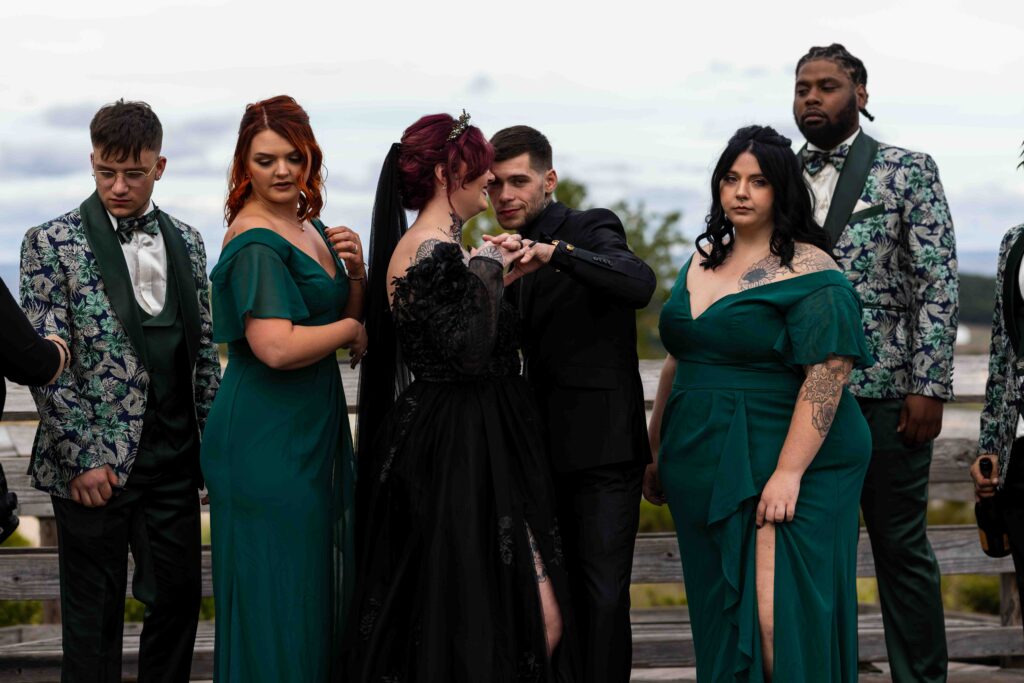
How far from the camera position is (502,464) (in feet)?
12.3

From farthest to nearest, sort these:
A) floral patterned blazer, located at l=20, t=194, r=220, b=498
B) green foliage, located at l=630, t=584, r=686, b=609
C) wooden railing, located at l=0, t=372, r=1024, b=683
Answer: green foliage, located at l=630, t=584, r=686, b=609, wooden railing, located at l=0, t=372, r=1024, b=683, floral patterned blazer, located at l=20, t=194, r=220, b=498

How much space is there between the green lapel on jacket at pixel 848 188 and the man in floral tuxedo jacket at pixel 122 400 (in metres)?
2.17

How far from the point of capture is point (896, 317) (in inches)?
178

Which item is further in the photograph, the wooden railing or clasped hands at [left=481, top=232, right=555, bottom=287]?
the wooden railing

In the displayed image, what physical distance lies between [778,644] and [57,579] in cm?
311

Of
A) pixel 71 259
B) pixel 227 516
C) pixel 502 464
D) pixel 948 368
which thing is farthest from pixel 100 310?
pixel 948 368

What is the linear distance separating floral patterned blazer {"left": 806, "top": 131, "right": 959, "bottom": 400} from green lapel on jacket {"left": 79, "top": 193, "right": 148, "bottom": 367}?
2365 millimetres

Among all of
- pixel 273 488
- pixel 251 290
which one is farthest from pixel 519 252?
pixel 273 488

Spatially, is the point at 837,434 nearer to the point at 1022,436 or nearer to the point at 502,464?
the point at 1022,436

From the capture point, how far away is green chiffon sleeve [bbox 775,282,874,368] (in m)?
3.71

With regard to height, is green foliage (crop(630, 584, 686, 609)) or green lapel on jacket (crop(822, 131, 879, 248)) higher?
green lapel on jacket (crop(822, 131, 879, 248))

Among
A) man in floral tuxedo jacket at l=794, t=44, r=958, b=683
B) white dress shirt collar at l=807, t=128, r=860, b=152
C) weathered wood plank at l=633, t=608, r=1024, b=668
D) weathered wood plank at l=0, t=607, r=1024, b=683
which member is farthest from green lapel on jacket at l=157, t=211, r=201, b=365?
weathered wood plank at l=633, t=608, r=1024, b=668

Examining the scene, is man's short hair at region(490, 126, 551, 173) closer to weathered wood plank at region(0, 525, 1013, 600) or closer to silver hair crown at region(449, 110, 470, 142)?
silver hair crown at region(449, 110, 470, 142)

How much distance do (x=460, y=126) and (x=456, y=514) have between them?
45.4 inches
